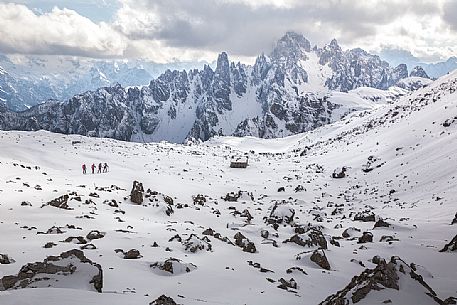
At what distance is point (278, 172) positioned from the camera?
6109 centimetres

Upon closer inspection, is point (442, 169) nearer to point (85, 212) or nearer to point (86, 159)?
point (85, 212)

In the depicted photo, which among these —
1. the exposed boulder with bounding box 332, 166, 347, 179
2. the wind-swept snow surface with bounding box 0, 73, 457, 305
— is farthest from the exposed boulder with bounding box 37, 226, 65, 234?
the exposed boulder with bounding box 332, 166, 347, 179

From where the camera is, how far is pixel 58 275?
9.43m

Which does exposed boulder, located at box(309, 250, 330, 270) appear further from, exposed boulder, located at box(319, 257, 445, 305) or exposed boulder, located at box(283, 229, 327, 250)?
exposed boulder, located at box(319, 257, 445, 305)

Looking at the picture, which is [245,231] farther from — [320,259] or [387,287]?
[387,287]

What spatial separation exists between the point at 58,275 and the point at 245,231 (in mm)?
13537

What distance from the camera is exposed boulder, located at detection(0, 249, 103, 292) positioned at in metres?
9.12

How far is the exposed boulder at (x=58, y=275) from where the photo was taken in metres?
9.12

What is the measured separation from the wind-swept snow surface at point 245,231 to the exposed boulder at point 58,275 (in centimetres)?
5

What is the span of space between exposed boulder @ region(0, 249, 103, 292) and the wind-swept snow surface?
0.05 meters

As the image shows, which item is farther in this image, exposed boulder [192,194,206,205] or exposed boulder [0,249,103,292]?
exposed boulder [192,194,206,205]

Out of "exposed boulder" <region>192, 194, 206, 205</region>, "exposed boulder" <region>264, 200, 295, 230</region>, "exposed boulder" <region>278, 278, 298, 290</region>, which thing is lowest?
"exposed boulder" <region>192, 194, 206, 205</region>

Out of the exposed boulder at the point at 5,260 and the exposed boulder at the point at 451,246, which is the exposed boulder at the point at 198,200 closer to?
the exposed boulder at the point at 451,246

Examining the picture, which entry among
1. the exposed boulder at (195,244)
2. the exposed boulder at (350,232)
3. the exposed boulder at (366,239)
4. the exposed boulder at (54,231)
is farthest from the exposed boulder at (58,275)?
the exposed boulder at (350,232)
